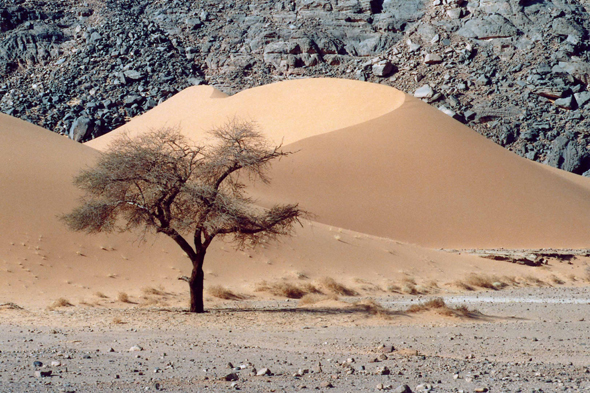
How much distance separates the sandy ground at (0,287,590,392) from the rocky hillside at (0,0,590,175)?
4091cm

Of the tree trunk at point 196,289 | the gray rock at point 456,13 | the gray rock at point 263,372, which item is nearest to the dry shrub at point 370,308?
the tree trunk at point 196,289

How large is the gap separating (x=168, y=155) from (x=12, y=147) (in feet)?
44.2

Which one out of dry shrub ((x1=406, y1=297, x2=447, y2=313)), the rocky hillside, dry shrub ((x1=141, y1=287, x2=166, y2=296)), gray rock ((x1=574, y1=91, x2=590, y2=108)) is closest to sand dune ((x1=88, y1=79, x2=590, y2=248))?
the rocky hillside

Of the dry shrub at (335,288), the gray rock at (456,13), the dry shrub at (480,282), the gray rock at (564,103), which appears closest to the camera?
A: the dry shrub at (335,288)

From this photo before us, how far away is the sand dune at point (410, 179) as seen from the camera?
113ft

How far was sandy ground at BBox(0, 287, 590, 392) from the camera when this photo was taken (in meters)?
7.98

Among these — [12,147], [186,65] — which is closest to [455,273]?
[12,147]

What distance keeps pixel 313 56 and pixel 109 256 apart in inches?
1876

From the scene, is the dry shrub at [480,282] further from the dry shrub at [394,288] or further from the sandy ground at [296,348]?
the sandy ground at [296,348]

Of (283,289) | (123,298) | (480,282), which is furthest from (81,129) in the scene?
(123,298)

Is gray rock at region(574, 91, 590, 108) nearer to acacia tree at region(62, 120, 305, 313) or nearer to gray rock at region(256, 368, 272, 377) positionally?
acacia tree at region(62, 120, 305, 313)

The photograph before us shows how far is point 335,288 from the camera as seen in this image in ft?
69.8

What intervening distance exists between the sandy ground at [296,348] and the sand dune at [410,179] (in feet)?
53.6

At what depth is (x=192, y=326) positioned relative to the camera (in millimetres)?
13727
